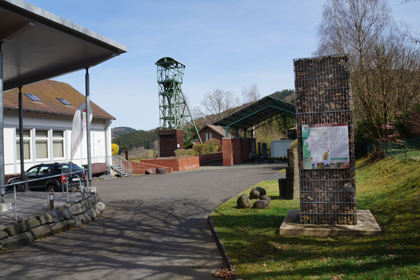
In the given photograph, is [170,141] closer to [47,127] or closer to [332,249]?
[47,127]

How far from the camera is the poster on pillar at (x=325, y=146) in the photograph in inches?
264

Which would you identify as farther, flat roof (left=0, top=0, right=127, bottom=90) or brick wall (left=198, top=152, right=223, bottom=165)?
brick wall (left=198, top=152, right=223, bottom=165)

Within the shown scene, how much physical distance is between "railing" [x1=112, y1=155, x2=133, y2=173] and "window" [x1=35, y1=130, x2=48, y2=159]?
19.3 ft

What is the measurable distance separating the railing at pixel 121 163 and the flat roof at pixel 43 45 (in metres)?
14.4

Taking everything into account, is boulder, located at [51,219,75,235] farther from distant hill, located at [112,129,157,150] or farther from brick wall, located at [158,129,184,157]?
distant hill, located at [112,129,157,150]

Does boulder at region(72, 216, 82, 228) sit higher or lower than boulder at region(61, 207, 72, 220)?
lower

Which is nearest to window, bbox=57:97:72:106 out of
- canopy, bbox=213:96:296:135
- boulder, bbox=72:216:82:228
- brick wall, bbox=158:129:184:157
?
canopy, bbox=213:96:296:135

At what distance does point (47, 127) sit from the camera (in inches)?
947

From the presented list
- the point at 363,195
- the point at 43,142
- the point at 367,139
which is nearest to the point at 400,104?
the point at 367,139

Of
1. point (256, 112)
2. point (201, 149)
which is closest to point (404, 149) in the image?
point (256, 112)

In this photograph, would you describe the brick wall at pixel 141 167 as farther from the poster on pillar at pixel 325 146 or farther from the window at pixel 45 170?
the poster on pillar at pixel 325 146

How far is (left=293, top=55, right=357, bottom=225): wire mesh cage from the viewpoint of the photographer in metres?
6.71

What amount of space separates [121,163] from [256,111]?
633 inches

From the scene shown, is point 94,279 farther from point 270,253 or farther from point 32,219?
point 32,219
